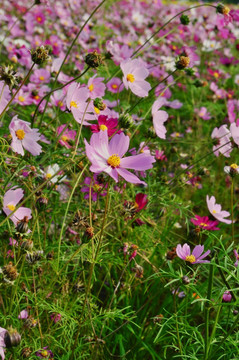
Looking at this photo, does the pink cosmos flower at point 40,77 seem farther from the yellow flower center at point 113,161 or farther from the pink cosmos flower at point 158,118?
the yellow flower center at point 113,161

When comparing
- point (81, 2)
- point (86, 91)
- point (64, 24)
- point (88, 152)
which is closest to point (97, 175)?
point (86, 91)

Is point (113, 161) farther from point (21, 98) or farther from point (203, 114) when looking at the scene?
point (203, 114)

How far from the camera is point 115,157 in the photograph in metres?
0.71

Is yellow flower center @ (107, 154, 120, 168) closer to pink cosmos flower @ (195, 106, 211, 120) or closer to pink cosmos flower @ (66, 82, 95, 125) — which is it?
pink cosmos flower @ (66, 82, 95, 125)

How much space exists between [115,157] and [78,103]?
0.89 ft

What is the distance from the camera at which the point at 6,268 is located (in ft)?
2.12

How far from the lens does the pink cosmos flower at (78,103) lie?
0.86 meters

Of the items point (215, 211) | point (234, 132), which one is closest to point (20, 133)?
point (234, 132)

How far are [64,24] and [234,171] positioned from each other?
2.38 m

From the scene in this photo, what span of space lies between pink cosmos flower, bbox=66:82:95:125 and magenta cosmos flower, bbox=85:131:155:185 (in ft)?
0.54

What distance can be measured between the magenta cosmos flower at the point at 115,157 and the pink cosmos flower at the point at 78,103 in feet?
0.54

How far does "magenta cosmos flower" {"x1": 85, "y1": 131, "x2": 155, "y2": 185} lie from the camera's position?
0.68 meters

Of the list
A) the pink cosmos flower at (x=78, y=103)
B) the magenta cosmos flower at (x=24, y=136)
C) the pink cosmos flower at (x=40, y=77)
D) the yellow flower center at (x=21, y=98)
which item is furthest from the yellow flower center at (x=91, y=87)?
the pink cosmos flower at (x=40, y=77)

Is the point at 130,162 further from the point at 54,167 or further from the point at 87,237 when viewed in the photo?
the point at 54,167
